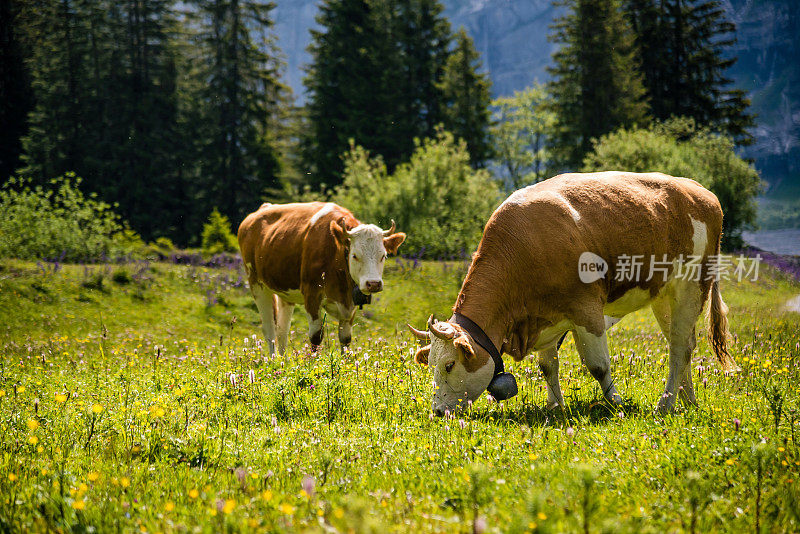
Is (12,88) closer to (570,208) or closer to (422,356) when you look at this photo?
(422,356)

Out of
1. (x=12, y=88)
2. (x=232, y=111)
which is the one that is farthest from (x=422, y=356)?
(x=12, y=88)

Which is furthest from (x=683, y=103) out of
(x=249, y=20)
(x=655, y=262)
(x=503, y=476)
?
(x=503, y=476)

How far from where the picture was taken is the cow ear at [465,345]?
5.05 meters

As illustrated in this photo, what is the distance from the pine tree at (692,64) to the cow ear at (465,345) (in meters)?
43.9

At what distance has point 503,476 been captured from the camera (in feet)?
12.4

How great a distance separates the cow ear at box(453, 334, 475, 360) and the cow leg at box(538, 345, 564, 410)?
1262 mm

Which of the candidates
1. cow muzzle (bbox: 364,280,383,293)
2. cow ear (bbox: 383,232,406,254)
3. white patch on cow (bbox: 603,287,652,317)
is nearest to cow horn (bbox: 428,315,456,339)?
white patch on cow (bbox: 603,287,652,317)

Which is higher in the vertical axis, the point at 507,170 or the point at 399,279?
the point at 507,170

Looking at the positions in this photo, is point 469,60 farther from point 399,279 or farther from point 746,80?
point 399,279

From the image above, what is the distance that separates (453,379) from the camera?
17.3ft

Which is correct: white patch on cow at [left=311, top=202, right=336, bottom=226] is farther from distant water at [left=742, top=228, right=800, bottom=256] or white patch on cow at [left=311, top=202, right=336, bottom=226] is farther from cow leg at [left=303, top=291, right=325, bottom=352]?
distant water at [left=742, top=228, right=800, bottom=256]

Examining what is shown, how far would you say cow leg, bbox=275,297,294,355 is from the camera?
10.3 m

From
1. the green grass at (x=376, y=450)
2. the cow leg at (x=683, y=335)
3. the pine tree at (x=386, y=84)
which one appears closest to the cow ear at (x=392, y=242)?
the green grass at (x=376, y=450)

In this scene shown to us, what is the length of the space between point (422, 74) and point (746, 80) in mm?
25411
